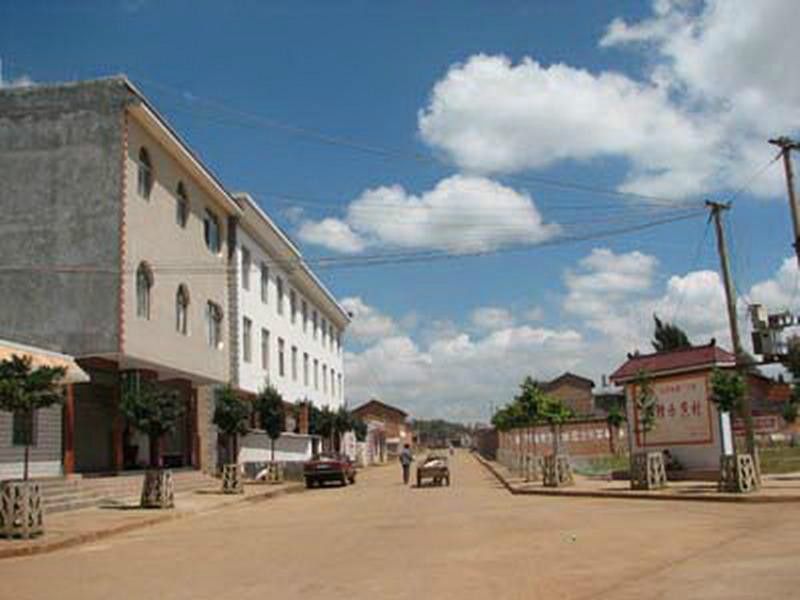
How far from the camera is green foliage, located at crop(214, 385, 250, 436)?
37469mm

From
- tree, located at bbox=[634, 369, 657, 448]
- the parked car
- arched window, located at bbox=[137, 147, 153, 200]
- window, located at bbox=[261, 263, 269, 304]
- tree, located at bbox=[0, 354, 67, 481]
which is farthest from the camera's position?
window, located at bbox=[261, 263, 269, 304]

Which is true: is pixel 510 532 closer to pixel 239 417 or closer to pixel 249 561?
pixel 249 561

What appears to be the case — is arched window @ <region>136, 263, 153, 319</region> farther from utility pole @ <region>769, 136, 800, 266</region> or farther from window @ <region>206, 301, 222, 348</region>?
utility pole @ <region>769, 136, 800, 266</region>

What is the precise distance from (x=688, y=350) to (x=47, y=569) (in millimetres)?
24718

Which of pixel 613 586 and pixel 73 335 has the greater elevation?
pixel 73 335

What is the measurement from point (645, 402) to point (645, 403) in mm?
33

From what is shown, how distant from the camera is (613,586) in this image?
1038 centimetres

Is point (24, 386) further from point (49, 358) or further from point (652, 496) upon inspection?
point (652, 496)

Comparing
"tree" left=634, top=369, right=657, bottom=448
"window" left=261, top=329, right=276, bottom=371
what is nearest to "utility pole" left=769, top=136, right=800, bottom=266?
"tree" left=634, top=369, right=657, bottom=448

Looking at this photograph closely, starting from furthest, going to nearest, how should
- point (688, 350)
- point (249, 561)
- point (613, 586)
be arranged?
point (688, 350), point (249, 561), point (613, 586)

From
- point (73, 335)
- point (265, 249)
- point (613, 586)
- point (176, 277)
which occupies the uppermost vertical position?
point (265, 249)

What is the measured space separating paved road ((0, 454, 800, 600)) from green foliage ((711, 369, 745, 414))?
4.53 meters

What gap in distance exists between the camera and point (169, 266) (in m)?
34.8

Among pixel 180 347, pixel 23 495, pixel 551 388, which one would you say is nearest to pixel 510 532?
pixel 23 495
